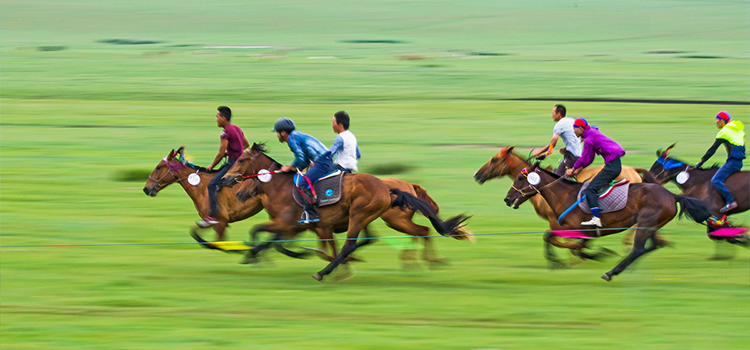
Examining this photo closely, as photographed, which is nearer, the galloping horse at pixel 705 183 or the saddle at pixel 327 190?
the saddle at pixel 327 190

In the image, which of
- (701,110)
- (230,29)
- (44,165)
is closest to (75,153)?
(44,165)

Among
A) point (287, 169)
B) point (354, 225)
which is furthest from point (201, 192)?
point (354, 225)

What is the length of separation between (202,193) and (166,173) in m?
0.63

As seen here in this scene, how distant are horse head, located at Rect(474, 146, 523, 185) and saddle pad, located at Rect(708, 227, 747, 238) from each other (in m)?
2.67

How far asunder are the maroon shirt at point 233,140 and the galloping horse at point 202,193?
43cm

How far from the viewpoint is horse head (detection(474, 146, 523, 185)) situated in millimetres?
12820

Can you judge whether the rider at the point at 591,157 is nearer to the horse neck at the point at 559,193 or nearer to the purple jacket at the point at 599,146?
the purple jacket at the point at 599,146

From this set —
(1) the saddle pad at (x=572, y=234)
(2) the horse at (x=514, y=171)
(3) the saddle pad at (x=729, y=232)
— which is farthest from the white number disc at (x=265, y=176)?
(3) the saddle pad at (x=729, y=232)

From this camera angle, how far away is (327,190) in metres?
11.0

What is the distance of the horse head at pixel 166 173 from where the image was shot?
12.7 m

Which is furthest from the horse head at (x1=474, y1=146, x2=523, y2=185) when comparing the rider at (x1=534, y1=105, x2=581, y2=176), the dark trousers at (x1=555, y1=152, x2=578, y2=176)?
the dark trousers at (x1=555, y1=152, x2=578, y2=176)

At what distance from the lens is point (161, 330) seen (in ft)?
29.3

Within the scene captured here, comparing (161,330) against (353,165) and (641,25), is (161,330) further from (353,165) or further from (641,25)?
(641,25)

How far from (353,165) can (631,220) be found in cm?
339
